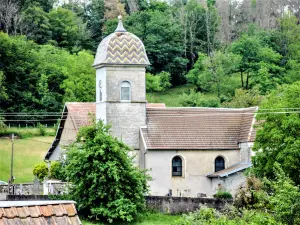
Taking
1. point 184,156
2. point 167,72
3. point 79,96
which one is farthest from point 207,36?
point 184,156

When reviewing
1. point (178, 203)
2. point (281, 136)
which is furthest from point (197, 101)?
point (281, 136)

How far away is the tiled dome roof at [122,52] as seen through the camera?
2030 inches

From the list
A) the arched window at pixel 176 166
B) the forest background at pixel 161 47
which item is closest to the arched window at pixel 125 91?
the arched window at pixel 176 166

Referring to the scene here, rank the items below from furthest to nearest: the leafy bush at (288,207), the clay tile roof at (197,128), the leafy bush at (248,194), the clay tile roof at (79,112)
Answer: the clay tile roof at (79,112), the clay tile roof at (197,128), the leafy bush at (248,194), the leafy bush at (288,207)

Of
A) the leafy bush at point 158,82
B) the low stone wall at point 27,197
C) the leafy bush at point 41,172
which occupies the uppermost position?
the leafy bush at point 158,82

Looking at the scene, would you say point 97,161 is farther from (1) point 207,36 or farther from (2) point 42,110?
(1) point 207,36

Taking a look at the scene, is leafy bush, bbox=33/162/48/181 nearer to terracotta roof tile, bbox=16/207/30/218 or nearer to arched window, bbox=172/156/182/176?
arched window, bbox=172/156/182/176

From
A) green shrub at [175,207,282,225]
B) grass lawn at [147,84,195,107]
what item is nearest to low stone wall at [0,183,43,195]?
green shrub at [175,207,282,225]

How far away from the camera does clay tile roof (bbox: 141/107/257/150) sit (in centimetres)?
5184

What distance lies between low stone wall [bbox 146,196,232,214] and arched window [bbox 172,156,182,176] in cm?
863

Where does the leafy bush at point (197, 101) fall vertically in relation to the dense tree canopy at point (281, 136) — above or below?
above

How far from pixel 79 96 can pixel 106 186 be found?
1789 inches

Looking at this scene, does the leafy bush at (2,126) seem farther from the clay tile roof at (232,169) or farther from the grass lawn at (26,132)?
the clay tile roof at (232,169)

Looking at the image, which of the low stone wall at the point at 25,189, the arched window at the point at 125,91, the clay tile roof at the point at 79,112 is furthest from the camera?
the clay tile roof at the point at 79,112
